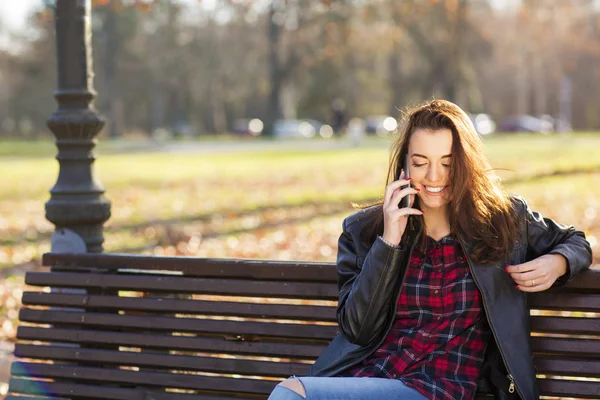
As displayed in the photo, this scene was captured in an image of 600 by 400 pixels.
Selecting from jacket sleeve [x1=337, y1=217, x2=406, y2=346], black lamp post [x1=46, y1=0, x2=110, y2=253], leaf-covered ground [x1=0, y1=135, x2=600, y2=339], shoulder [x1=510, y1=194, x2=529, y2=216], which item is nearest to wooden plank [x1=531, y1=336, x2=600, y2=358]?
shoulder [x1=510, y1=194, x2=529, y2=216]

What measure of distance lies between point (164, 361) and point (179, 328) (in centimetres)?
18

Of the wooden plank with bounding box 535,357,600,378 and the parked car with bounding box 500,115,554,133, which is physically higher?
the parked car with bounding box 500,115,554,133

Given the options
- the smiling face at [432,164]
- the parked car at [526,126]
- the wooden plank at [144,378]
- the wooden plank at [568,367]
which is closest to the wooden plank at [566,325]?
the wooden plank at [568,367]

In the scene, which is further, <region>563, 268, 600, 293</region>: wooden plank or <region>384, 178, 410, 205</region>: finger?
<region>563, 268, 600, 293</region>: wooden plank

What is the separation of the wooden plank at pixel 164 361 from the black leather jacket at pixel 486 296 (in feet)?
1.68

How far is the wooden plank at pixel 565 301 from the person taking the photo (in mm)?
3658

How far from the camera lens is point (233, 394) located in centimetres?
420

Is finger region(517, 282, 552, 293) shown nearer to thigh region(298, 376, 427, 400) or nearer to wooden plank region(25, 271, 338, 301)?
thigh region(298, 376, 427, 400)

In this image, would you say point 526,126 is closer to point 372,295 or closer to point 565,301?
point 565,301

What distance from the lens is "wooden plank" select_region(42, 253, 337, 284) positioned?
4074 millimetres

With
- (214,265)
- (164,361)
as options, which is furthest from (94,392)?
(214,265)

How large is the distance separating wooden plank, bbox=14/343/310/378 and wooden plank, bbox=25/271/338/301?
298mm

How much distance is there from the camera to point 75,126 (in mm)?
5133

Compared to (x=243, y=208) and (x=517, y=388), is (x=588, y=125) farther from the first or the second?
(x=517, y=388)
